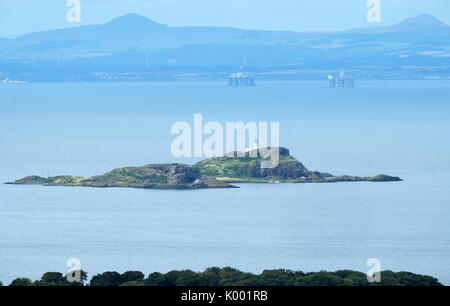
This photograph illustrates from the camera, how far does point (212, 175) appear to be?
117 meters

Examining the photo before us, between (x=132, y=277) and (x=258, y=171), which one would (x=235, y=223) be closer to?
(x=258, y=171)

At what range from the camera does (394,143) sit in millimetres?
171750

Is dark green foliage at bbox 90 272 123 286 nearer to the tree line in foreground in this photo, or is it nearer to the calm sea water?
the tree line in foreground

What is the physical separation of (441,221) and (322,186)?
22480 mm

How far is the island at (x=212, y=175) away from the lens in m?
115

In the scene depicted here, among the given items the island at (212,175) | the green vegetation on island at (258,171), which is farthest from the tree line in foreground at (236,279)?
the green vegetation on island at (258,171)

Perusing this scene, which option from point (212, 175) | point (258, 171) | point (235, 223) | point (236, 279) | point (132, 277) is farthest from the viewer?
point (258, 171)

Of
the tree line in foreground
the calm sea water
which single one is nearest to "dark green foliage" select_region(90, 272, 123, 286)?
the tree line in foreground

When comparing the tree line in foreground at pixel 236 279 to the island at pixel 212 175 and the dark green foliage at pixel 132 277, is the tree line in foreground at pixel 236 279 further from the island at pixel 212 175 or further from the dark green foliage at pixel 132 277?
the island at pixel 212 175

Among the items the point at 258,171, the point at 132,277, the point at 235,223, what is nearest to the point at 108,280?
the point at 132,277

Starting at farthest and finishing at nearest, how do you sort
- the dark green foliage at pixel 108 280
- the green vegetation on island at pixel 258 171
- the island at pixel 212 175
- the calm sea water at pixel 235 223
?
the green vegetation on island at pixel 258 171, the island at pixel 212 175, the calm sea water at pixel 235 223, the dark green foliage at pixel 108 280

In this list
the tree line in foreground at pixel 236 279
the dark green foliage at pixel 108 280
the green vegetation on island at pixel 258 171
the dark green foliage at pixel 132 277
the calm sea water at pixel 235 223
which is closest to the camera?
the tree line in foreground at pixel 236 279

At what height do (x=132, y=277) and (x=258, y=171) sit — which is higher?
(x=258, y=171)

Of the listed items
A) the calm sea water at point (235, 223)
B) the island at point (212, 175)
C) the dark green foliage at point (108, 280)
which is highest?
the island at point (212, 175)
